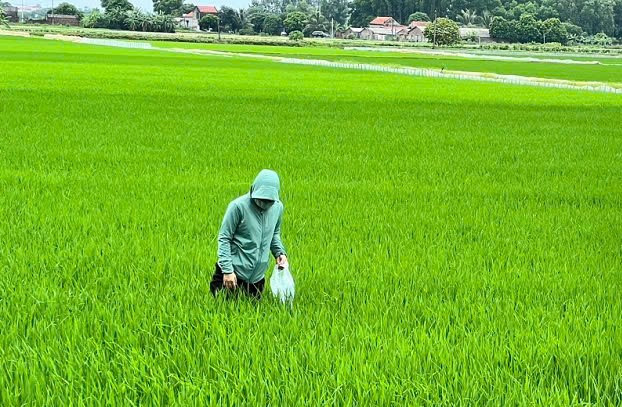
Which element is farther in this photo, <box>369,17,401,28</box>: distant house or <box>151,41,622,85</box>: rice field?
<box>369,17,401,28</box>: distant house

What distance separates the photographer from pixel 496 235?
5.64 meters

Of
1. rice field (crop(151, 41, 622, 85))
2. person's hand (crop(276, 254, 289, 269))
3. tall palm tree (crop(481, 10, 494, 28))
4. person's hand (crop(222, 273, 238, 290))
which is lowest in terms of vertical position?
rice field (crop(151, 41, 622, 85))

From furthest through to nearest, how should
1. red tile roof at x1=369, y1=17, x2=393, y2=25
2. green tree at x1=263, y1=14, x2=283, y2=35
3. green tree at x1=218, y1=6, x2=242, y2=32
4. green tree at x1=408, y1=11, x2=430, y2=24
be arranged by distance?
green tree at x1=408, y1=11, x2=430, y2=24 < red tile roof at x1=369, y1=17, x2=393, y2=25 < green tree at x1=218, y1=6, x2=242, y2=32 < green tree at x1=263, y1=14, x2=283, y2=35

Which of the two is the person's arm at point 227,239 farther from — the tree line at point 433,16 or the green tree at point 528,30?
the green tree at point 528,30

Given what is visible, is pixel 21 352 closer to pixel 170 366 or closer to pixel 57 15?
pixel 170 366

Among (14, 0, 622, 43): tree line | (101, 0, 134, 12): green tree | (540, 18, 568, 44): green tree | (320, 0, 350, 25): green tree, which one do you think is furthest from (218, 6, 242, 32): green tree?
(540, 18, 568, 44): green tree

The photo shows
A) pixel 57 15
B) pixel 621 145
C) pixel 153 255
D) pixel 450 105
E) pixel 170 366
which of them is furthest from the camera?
pixel 57 15

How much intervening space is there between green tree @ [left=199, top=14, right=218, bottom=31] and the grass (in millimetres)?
114036

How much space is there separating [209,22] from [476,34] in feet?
128

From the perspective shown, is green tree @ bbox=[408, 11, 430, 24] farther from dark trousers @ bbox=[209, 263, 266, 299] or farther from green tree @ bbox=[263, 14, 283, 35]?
dark trousers @ bbox=[209, 263, 266, 299]

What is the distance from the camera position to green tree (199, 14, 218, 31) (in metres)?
122

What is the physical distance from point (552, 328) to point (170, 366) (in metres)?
1.55

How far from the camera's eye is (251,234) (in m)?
3.35

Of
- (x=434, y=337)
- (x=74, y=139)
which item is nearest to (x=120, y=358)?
(x=434, y=337)
